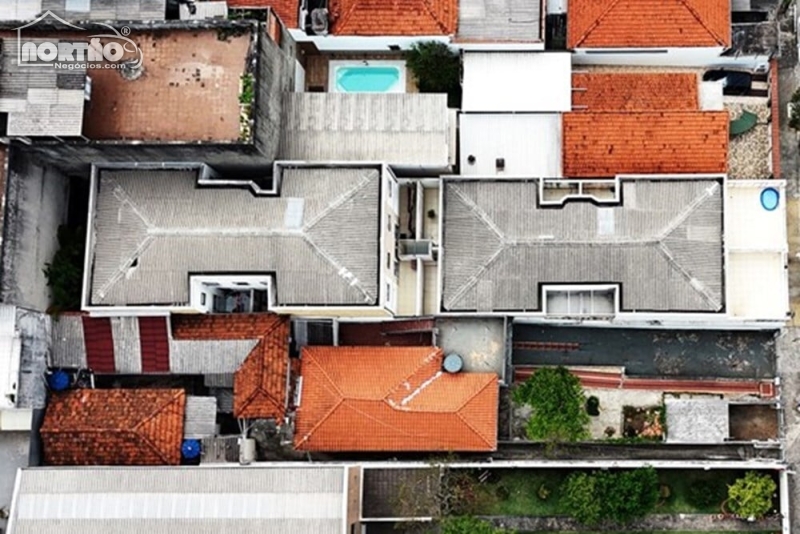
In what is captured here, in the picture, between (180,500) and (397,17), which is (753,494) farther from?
(397,17)

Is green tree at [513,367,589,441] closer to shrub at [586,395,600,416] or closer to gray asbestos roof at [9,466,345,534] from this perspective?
shrub at [586,395,600,416]

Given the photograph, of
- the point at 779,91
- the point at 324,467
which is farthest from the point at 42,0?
the point at 779,91

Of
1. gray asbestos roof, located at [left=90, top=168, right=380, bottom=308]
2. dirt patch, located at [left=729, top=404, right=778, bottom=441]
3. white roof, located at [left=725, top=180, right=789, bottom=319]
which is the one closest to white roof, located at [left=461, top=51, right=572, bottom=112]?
gray asbestos roof, located at [left=90, top=168, right=380, bottom=308]

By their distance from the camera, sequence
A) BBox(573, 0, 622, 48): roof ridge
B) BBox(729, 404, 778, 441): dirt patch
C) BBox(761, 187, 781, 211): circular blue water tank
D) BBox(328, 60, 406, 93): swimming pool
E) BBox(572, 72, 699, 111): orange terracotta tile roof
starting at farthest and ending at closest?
1. BBox(328, 60, 406, 93): swimming pool
2. BBox(572, 72, 699, 111): orange terracotta tile roof
3. BBox(729, 404, 778, 441): dirt patch
4. BBox(573, 0, 622, 48): roof ridge
5. BBox(761, 187, 781, 211): circular blue water tank

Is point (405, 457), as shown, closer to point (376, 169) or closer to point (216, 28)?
point (376, 169)

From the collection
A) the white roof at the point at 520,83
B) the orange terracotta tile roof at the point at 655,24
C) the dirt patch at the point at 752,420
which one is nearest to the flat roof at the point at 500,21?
the white roof at the point at 520,83

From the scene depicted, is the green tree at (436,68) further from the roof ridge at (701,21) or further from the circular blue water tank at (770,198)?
the circular blue water tank at (770,198)

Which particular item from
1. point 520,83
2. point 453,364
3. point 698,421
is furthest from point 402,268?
point 698,421
